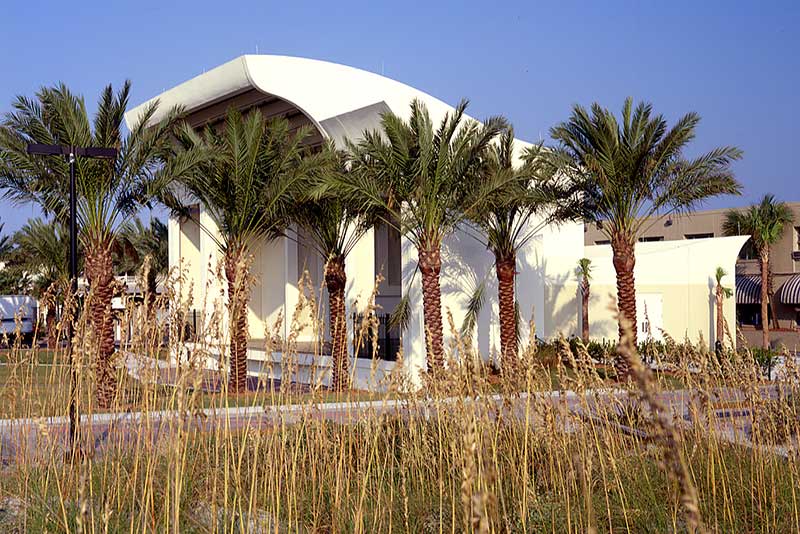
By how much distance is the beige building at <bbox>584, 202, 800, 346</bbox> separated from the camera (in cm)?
3428

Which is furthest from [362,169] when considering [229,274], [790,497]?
[790,497]

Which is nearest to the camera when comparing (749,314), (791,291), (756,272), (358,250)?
(358,250)

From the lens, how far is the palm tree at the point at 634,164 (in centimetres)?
1559

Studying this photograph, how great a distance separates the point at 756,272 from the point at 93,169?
103 feet

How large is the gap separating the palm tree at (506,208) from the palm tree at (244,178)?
3.32 meters

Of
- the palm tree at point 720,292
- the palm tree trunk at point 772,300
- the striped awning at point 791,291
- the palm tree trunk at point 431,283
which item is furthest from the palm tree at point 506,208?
the palm tree trunk at point 772,300

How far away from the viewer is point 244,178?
15.5 meters

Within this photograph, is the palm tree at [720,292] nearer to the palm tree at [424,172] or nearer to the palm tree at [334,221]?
the palm tree at [424,172]

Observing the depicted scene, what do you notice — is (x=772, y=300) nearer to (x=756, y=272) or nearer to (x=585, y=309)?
(x=756, y=272)

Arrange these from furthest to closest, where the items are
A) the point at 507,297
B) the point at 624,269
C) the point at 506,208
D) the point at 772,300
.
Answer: the point at 772,300, the point at 507,297, the point at 624,269, the point at 506,208

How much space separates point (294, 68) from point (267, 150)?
15.7 feet

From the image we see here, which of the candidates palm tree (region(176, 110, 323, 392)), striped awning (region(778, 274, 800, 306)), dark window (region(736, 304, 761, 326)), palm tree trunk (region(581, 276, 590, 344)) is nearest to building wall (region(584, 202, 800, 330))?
striped awning (region(778, 274, 800, 306))

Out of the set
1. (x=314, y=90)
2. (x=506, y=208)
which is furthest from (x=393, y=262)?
(x=506, y=208)

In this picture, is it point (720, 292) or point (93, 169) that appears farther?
point (720, 292)
